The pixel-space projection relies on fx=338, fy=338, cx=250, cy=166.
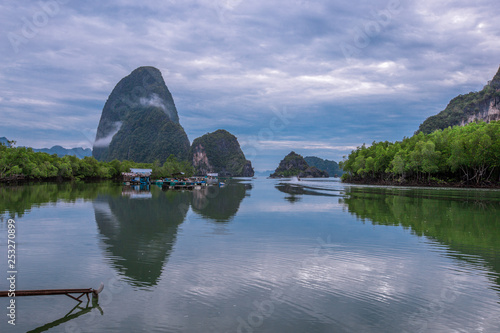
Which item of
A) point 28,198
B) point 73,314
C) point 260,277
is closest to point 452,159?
point 260,277

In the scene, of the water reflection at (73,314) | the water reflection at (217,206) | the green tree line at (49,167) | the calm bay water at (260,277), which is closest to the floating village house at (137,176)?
the green tree line at (49,167)

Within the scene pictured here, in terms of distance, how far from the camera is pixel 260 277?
41.8 feet

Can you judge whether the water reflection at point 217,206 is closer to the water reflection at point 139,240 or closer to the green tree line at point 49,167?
the water reflection at point 139,240

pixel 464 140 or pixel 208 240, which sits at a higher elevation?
pixel 464 140

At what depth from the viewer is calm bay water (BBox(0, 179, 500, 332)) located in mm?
9039

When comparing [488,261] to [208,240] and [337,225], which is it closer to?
[337,225]

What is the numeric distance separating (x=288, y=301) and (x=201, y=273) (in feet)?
13.5

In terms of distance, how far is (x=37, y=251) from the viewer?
16.4 meters

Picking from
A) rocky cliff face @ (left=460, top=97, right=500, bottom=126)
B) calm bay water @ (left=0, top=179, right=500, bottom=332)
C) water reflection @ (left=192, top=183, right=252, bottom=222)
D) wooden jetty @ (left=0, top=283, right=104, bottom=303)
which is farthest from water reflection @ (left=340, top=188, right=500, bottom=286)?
rocky cliff face @ (left=460, top=97, right=500, bottom=126)

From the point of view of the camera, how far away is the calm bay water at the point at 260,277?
9.04 m

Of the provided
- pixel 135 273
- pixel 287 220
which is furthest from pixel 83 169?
pixel 135 273

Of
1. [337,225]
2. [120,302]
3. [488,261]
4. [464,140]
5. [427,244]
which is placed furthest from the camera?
[464,140]

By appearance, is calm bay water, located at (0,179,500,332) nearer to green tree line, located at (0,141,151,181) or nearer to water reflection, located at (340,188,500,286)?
water reflection, located at (340,188,500,286)

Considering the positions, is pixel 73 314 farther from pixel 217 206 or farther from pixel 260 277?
pixel 217 206
